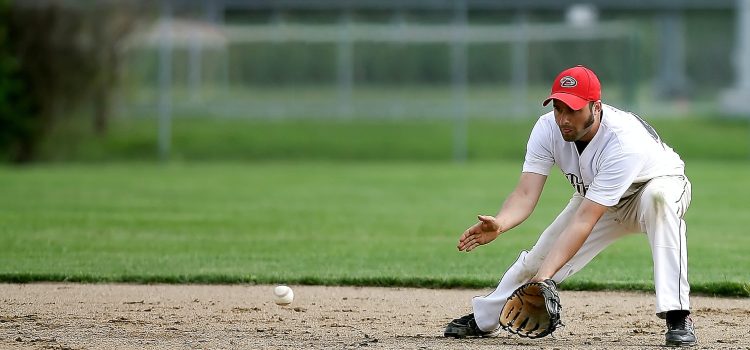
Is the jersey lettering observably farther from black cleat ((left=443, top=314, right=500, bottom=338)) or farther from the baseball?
the baseball

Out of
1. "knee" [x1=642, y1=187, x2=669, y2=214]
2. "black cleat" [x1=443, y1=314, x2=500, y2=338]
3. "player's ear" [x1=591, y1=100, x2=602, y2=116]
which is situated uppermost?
"player's ear" [x1=591, y1=100, x2=602, y2=116]

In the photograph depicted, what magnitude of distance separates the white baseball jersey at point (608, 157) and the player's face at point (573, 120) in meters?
0.12

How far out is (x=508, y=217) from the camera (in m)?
6.46

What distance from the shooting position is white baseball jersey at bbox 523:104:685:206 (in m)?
6.21

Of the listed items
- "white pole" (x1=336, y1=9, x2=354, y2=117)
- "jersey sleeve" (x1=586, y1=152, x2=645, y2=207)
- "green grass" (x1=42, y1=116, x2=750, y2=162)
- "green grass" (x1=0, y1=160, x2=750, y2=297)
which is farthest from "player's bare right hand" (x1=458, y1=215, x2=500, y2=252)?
"white pole" (x1=336, y1=9, x2=354, y2=117)

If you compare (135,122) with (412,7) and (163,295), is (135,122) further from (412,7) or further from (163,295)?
(163,295)

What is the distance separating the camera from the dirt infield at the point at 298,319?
657 centimetres

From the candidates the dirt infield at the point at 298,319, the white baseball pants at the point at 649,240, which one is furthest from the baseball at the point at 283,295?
the white baseball pants at the point at 649,240

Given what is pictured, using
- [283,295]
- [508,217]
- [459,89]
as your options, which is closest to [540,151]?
[508,217]

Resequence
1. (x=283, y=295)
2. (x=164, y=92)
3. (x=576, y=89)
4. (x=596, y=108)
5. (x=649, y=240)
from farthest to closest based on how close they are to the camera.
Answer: (x=164, y=92), (x=283, y=295), (x=649, y=240), (x=596, y=108), (x=576, y=89)

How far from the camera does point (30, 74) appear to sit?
2478 centimetres

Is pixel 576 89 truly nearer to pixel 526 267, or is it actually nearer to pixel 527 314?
pixel 526 267

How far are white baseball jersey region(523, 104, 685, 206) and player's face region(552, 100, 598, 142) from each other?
12cm

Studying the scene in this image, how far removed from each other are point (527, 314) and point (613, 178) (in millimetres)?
881
